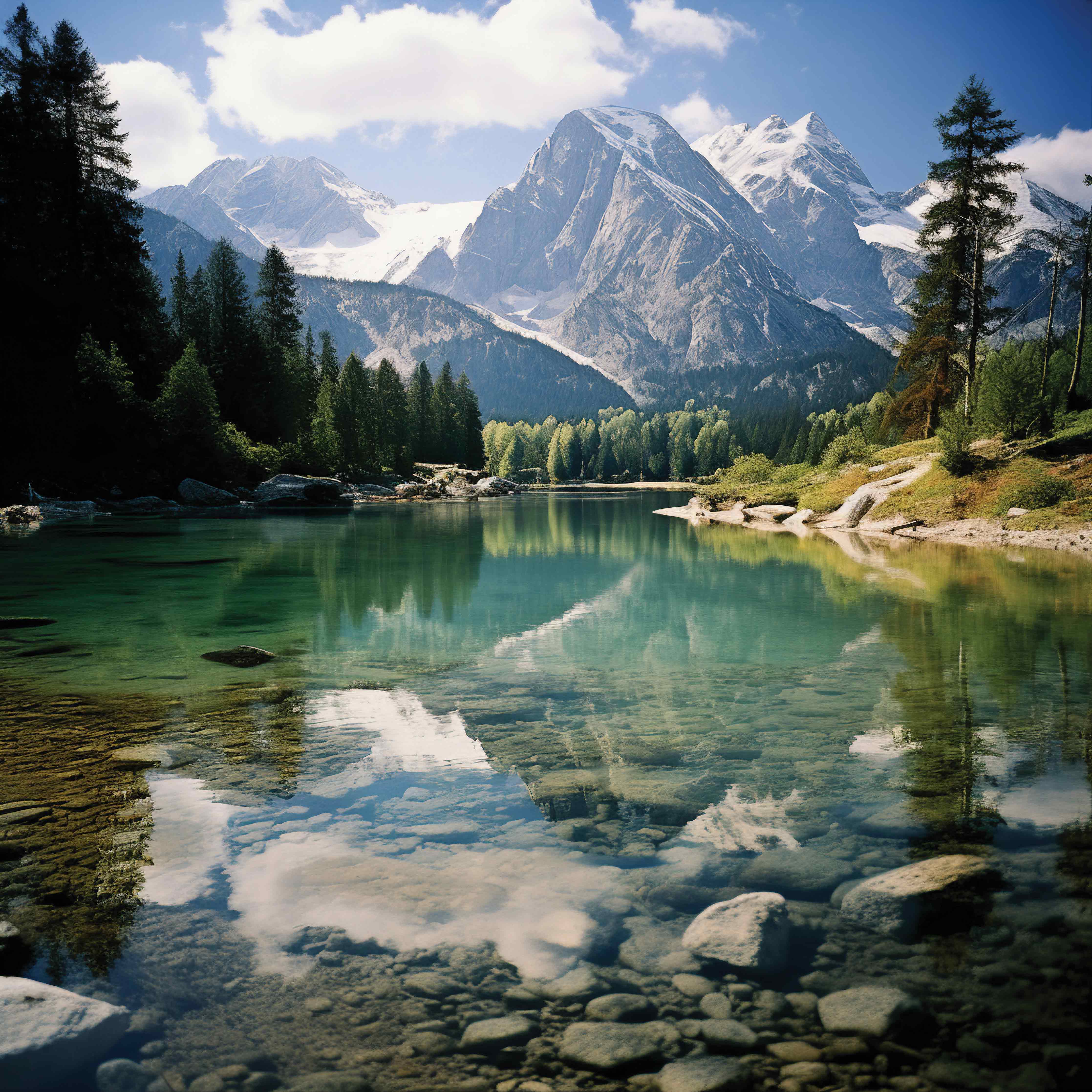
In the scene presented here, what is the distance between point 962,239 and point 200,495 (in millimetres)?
54515

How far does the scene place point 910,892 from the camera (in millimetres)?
4809

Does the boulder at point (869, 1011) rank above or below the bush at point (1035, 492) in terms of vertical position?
below

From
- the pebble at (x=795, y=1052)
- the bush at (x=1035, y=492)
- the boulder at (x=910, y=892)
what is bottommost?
the pebble at (x=795, y=1052)

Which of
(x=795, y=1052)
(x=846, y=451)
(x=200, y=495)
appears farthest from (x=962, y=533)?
(x=200, y=495)

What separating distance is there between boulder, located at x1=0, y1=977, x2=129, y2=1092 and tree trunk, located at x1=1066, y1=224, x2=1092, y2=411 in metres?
43.7

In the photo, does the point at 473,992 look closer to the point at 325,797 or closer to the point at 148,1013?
the point at 148,1013

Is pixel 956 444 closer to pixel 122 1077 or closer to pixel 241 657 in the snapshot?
pixel 241 657

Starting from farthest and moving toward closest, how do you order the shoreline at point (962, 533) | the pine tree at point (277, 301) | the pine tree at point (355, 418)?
the pine tree at point (355, 418), the pine tree at point (277, 301), the shoreline at point (962, 533)

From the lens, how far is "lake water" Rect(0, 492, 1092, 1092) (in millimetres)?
3719

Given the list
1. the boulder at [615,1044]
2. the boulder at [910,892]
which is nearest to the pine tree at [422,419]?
the boulder at [910,892]

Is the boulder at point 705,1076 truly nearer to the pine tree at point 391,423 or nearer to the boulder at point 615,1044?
the boulder at point 615,1044

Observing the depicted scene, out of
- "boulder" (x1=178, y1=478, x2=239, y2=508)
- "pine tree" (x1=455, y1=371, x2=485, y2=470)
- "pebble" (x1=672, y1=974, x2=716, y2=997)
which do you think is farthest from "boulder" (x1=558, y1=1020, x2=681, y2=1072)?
"pine tree" (x1=455, y1=371, x2=485, y2=470)

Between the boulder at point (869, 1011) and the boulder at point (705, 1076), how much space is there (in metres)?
0.58

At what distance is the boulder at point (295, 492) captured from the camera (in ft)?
210
